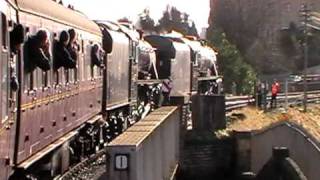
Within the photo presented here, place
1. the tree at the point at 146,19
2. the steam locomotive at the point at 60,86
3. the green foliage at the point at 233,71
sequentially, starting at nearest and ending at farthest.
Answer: the steam locomotive at the point at 60,86, the green foliage at the point at 233,71, the tree at the point at 146,19

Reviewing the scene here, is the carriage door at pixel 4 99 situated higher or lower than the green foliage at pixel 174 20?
lower

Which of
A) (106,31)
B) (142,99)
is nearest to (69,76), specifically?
(106,31)

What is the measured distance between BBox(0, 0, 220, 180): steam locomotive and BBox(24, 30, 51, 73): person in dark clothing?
0.01m

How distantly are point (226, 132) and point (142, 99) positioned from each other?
3800 millimetres

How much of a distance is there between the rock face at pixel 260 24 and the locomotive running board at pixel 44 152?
309 feet

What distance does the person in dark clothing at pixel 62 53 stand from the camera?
14.0 metres

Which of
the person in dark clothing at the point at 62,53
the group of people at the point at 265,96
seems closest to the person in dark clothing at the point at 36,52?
the person in dark clothing at the point at 62,53

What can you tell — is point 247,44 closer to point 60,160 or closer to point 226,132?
point 226,132

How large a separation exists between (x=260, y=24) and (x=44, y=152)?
116108 millimetres

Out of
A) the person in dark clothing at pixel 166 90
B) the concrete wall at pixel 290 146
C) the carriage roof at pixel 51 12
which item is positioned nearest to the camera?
the carriage roof at pixel 51 12

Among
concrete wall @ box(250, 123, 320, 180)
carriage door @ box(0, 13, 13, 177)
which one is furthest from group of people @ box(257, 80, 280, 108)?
carriage door @ box(0, 13, 13, 177)

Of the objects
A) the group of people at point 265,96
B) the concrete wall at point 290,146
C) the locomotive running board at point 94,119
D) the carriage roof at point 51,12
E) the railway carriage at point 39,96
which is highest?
the carriage roof at point 51,12

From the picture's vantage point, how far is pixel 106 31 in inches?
929

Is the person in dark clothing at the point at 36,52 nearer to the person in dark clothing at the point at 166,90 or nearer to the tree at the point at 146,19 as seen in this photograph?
the person in dark clothing at the point at 166,90
